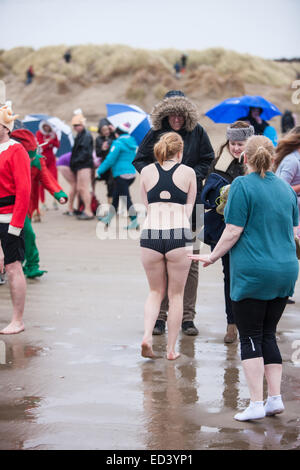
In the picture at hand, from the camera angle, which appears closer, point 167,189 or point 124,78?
point 167,189

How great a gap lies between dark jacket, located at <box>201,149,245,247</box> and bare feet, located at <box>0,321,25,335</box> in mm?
1894

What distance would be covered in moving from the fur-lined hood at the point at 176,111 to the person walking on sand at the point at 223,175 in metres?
0.42

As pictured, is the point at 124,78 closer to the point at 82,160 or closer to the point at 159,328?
the point at 82,160

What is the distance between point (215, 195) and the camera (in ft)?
20.2

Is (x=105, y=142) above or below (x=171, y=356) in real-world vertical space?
above

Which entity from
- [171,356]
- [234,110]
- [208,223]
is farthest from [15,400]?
[234,110]

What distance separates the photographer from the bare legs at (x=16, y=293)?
653cm

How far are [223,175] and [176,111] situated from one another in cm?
75

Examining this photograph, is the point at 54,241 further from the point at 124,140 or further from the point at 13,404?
the point at 13,404

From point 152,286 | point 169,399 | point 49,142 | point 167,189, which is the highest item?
point 167,189

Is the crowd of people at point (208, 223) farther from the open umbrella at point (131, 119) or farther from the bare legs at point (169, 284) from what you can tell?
the open umbrella at point (131, 119)

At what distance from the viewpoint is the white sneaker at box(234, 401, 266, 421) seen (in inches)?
180

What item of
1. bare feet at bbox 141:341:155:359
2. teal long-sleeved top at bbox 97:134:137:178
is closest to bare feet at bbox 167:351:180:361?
bare feet at bbox 141:341:155:359

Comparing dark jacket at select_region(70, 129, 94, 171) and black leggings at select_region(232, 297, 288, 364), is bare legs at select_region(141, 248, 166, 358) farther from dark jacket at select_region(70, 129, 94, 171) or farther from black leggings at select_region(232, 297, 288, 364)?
dark jacket at select_region(70, 129, 94, 171)
